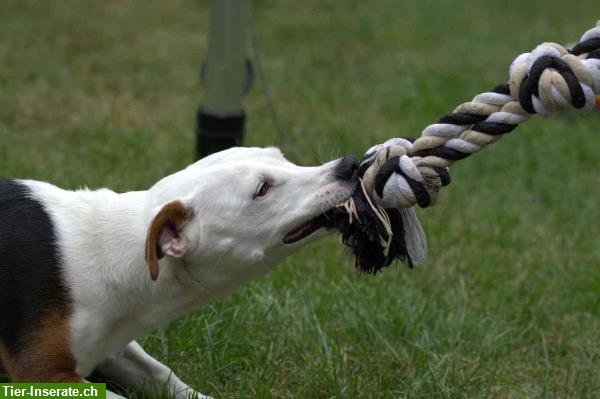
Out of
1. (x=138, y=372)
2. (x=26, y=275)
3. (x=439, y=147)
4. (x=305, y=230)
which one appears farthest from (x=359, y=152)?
(x=26, y=275)

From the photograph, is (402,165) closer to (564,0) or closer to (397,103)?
(397,103)

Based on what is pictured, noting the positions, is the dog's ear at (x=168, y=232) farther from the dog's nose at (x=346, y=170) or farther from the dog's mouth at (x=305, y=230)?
the dog's nose at (x=346, y=170)

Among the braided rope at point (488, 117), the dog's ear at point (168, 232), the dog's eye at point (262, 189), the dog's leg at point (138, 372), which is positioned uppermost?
the braided rope at point (488, 117)

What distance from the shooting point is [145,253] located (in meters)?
3.11

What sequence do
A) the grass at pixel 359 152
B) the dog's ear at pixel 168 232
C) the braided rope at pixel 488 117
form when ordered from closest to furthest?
the braided rope at pixel 488 117 < the dog's ear at pixel 168 232 < the grass at pixel 359 152

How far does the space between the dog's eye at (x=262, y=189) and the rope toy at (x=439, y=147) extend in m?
0.23

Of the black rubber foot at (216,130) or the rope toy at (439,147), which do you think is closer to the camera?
the rope toy at (439,147)

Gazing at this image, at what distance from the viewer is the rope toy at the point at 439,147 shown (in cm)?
283

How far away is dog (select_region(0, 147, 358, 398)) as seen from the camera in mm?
3119

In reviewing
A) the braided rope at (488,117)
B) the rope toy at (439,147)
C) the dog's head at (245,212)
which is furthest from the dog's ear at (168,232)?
the braided rope at (488,117)

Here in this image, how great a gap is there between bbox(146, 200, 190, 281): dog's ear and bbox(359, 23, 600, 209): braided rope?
1.99ft

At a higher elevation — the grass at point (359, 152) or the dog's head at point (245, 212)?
the dog's head at point (245, 212)

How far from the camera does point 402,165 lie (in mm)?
2998

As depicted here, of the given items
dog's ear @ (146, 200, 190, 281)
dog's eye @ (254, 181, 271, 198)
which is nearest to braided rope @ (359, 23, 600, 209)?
dog's eye @ (254, 181, 271, 198)
